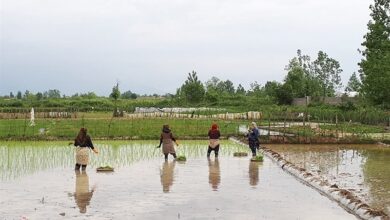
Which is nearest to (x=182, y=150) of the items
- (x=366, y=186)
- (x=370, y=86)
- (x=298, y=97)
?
(x=366, y=186)

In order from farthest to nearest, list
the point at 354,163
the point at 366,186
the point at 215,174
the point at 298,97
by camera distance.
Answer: the point at 298,97
the point at 354,163
the point at 215,174
the point at 366,186

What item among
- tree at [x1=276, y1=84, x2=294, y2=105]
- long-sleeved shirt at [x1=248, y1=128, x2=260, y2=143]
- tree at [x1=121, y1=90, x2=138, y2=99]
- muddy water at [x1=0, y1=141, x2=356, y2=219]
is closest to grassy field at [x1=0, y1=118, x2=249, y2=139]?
muddy water at [x1=0, y1=141, x2=356, y2=219]

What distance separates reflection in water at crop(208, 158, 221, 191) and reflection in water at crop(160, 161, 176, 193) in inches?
38.7

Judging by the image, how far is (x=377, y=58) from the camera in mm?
33000

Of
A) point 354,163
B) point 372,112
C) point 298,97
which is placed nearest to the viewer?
point 354,163

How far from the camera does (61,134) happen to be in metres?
26.1

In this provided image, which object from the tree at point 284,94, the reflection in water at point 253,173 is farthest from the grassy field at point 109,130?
the tree at point 284,94

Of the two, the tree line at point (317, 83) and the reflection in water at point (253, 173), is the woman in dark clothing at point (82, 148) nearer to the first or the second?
the reflection in water at point (253, 173)

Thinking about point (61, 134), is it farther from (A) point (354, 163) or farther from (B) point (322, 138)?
(A) point (354, 163)

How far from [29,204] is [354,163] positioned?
10976 millimetres

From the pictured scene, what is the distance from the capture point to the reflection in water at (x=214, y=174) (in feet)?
41.0

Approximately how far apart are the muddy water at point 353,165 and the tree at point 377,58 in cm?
871

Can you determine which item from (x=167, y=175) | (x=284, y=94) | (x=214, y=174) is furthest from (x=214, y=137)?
(x=284, y=94)

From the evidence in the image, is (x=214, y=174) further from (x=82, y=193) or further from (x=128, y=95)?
(x=128, y=95)
